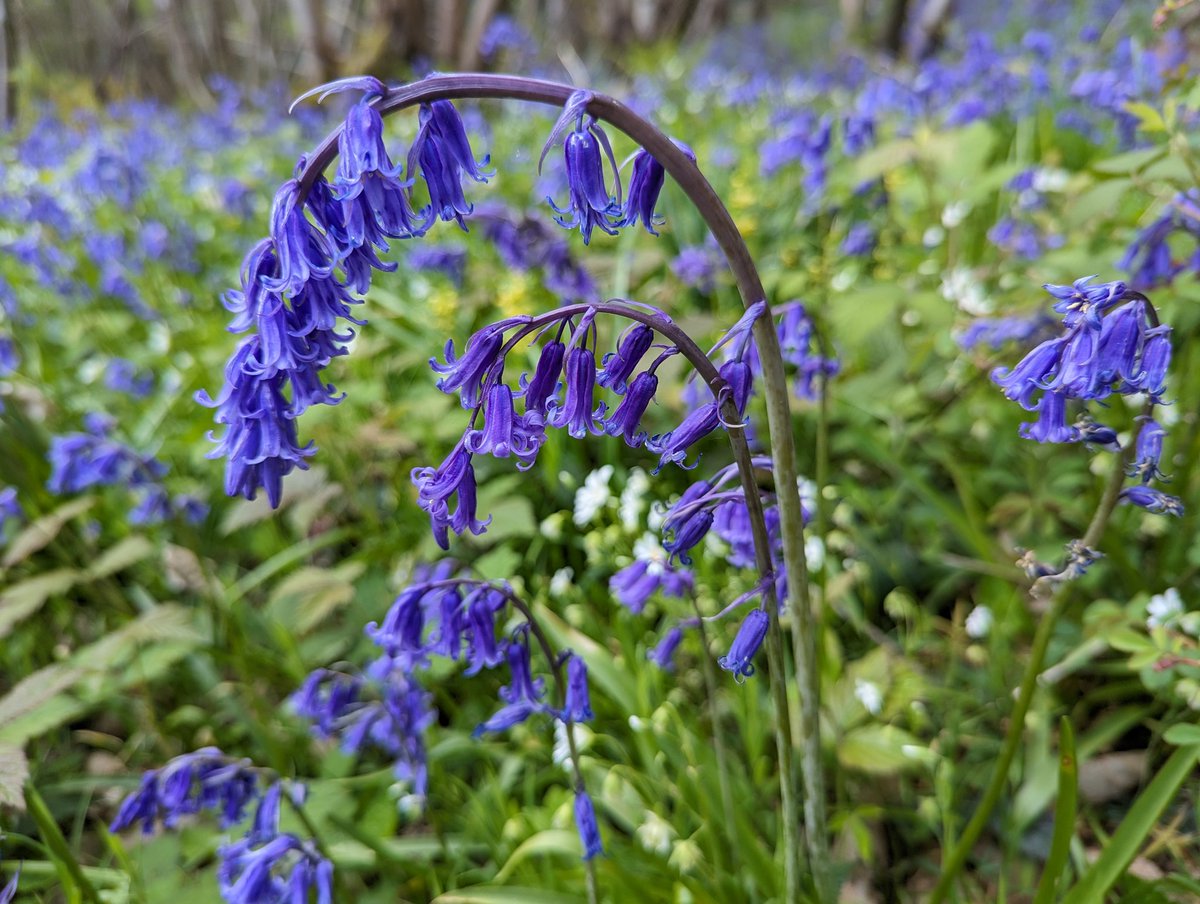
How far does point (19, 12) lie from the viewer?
6.21 m

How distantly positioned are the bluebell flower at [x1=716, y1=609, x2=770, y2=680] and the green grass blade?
0.52 m

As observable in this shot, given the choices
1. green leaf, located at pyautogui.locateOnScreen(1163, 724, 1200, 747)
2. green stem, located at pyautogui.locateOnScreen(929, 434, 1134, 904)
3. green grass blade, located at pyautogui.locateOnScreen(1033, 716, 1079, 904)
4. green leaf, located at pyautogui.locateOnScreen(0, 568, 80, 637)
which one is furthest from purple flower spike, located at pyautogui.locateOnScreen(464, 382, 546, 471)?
green leaf, located at pyautogui.locateOnScreen(0, 568, 80, 637)

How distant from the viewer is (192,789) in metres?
2.07

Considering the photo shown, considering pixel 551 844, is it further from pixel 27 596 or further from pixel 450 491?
pixel 27 596

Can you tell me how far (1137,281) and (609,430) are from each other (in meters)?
2.02

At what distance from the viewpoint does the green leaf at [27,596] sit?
8.20 feet

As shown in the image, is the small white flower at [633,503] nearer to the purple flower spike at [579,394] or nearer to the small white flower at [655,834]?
the small white flower at [655,834]

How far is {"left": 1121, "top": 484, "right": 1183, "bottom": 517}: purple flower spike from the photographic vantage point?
1.33m

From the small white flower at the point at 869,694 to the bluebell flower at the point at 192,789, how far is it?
1.55 metres

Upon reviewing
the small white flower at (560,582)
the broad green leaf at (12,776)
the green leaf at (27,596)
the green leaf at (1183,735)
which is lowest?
the small white flower at (560,582)

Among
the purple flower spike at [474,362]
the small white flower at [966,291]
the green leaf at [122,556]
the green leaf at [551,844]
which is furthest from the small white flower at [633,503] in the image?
the green leaf at [122,556]

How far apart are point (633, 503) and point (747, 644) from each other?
4.61ft

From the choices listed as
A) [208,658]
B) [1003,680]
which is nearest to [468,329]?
[208,658]

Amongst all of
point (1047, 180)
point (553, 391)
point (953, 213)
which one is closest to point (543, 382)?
point (553, 391)
